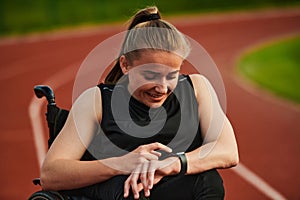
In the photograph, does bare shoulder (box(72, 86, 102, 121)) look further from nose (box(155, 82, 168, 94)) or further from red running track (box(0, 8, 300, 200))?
red running track (box(0, 8, 300, 200))

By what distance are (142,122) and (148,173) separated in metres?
0.32

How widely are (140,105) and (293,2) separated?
28.2 m

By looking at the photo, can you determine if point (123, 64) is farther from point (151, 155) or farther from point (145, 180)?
point (145, 180)

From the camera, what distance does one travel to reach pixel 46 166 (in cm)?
358

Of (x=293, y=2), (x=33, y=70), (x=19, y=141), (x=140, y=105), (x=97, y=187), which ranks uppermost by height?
(x=140, y=105)

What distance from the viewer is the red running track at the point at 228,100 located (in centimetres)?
849

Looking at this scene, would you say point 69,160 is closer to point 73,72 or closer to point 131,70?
point 131,70

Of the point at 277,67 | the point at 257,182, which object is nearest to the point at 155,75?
the point at 257,182

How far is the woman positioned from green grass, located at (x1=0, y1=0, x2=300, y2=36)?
2047 cm

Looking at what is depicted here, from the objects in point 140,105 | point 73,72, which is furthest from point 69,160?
point 73,72

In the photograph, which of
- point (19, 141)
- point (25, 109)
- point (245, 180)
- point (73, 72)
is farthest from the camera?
point (73, 72)

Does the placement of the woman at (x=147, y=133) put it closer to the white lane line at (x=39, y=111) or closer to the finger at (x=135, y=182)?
the finger at (x=135, y=182)

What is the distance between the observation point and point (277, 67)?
56.5ft

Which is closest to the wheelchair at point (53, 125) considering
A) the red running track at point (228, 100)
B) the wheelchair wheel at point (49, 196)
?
the wheelchair wheel at point (49, 196)
